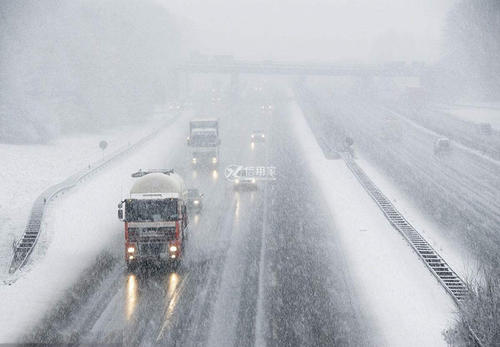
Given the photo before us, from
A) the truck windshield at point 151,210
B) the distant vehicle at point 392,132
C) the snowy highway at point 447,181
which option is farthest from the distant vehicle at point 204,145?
the distant vehicle at point 392,132

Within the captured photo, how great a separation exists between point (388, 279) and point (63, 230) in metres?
16.6

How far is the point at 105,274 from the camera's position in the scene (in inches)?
795

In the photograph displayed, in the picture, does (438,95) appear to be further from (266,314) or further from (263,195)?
(266,314)

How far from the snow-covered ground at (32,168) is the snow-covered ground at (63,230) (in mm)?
91

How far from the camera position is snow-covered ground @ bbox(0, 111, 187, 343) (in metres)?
17.5

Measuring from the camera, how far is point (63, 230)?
25.8 meters

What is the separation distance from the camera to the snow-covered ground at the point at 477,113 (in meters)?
82.4

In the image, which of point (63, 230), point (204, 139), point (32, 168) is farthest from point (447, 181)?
point (32, 168)

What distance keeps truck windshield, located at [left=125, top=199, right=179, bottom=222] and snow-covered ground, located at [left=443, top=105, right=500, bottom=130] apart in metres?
66.8

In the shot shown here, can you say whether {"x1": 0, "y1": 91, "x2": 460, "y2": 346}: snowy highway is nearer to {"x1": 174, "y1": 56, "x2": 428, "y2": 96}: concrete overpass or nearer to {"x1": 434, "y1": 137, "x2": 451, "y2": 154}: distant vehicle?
{"x1": 434, "y1": 137, "x2": 451, "y2": 154}: distant vehicle

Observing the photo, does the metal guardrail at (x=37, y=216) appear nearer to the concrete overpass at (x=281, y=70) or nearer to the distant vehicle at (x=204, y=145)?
the distant vehicle at (x=204, y=145)

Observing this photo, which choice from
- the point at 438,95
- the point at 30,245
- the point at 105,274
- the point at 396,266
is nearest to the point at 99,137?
the point at 30,245

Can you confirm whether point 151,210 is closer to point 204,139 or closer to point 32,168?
point 204,139

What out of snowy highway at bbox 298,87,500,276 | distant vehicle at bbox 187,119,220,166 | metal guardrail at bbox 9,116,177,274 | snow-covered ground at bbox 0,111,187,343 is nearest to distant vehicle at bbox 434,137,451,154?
snowy highway at bbox 298,87,500,276
